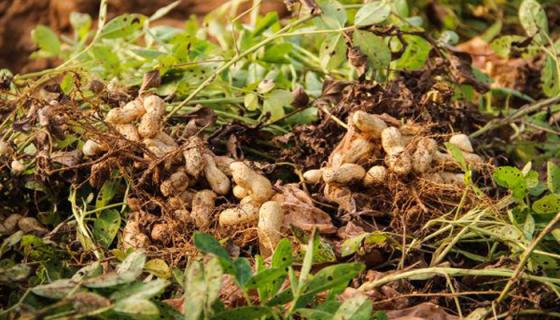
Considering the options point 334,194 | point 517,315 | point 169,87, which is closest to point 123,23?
point 169,87

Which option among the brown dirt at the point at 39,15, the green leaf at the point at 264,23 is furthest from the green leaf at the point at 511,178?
the brown dirt at the point at 39,15

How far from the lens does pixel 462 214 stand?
3.70ft

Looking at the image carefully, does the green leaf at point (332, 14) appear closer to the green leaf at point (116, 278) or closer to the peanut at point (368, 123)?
the peanut at point (368, 123)

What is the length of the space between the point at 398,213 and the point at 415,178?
0.06m

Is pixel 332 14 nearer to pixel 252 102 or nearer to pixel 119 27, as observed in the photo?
pixel 252 102

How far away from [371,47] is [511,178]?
35cm

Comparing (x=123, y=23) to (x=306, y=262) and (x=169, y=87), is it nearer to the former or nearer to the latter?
(x=169, y=87)

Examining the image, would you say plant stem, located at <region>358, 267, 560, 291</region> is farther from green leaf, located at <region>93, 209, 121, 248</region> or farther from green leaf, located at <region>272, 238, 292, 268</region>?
Result: green leaf, located at <region>93, 209, 121, 248</region>

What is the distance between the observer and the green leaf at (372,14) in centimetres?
131

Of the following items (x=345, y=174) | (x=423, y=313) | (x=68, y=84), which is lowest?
(x=423, y=313)

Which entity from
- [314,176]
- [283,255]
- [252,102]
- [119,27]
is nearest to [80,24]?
[119,27]

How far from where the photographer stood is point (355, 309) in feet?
2.85

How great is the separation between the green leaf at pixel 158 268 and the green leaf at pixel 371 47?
50cm

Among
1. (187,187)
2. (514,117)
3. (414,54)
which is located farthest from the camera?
(414,54)
